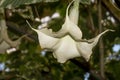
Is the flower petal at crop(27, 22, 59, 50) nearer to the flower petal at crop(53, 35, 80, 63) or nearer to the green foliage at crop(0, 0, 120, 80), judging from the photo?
the flower petal at crop(53, 35, 80, 63)

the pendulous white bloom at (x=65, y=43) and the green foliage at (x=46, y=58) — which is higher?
the pendulous white bloom at (x=65, y=43)

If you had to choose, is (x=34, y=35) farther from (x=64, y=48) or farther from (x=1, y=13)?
(x=64, y=48)

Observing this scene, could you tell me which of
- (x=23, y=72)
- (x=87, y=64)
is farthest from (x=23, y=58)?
(x=87, y=64)

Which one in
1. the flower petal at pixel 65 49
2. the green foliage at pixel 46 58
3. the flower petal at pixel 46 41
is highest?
the flower petal at pixel 46 41

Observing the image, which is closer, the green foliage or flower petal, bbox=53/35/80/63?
flower petal, bbox=53/35/80/63

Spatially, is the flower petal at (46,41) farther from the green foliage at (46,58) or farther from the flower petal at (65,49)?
the green foliage at (46,58)

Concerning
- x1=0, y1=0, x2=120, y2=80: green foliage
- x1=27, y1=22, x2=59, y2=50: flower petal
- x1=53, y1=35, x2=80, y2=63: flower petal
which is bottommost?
x1=0, y1=0, x2=120, y2=80: green foliage

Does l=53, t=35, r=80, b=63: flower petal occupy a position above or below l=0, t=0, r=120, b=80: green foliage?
above

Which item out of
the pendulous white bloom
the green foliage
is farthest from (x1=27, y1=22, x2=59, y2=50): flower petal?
the green foliage

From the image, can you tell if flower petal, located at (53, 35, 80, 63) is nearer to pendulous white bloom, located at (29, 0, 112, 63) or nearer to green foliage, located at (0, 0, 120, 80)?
pendulous white bloom, located at (29, 0, 112, 63)

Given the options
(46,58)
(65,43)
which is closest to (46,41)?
(65,43)

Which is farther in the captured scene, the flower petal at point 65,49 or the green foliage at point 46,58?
the green foliage at point 46,58

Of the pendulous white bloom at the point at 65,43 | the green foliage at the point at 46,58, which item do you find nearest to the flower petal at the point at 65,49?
the pendulous white bloom at the point at 65,43
